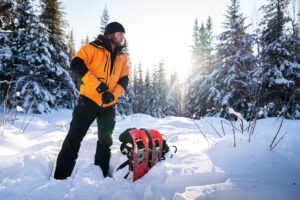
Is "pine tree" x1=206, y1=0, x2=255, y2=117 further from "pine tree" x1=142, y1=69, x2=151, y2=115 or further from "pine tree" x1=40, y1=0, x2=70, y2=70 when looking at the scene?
"pine tree" x1=142, y1=69, x2=151, y2=115

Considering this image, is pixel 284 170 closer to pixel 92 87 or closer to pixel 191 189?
pixel 191 189

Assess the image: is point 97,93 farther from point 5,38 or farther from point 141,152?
point 5,38

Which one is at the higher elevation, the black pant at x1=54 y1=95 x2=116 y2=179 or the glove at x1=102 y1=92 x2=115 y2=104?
the glove at x1=102 y1=92 x2=115 y2=104

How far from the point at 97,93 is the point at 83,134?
24.6 inches

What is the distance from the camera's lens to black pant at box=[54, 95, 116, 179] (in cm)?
190

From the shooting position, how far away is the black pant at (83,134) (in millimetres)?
1900

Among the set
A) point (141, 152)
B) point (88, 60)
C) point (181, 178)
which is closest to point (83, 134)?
point (141, 152)

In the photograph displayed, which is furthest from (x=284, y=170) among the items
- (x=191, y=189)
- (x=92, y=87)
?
(x=92, y=87)

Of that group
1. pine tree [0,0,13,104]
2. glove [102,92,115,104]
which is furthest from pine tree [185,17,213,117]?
pine tree [0,0,13,104]

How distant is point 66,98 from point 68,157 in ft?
35.3

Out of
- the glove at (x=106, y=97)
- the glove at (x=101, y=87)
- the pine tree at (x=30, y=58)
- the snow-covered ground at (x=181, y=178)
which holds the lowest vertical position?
the snow-covered ground at (x=181, y=178)

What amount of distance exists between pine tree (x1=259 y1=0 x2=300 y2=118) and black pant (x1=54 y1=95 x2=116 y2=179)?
349 inches

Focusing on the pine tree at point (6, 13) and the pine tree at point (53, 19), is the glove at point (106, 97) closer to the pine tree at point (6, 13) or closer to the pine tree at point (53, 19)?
the pine tree at point (6, 13)

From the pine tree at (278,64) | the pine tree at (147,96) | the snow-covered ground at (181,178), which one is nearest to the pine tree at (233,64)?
the pine tree at (278,64)
